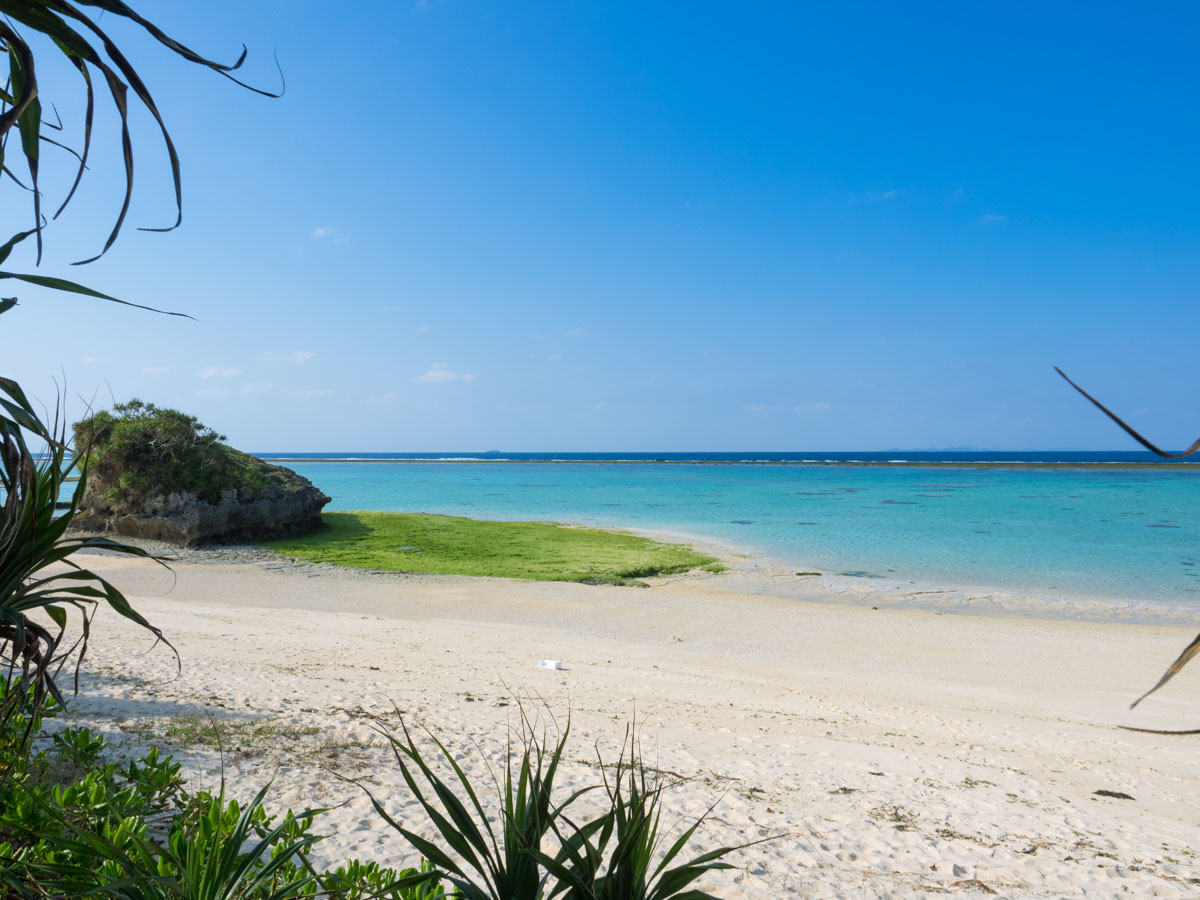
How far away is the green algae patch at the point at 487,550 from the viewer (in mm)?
18516

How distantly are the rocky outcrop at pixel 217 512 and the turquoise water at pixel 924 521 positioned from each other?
1269 centimetres

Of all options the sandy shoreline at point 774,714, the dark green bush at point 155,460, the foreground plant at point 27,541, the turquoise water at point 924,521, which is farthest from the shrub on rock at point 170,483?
the foreground plant at point 27,541

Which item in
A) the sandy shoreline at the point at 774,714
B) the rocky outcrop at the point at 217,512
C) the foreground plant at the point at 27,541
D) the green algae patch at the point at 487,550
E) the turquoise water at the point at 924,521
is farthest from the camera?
the turquoise water at the point at 924,521

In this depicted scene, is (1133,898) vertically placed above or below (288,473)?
below

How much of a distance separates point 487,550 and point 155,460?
30.1ft

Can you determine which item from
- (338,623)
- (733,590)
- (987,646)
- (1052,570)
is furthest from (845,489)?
(338,623)

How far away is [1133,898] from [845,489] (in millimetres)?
54543

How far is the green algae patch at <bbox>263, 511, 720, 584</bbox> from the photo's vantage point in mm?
18516

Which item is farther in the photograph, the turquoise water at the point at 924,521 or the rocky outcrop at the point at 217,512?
the turquoise water at the point at 924,521

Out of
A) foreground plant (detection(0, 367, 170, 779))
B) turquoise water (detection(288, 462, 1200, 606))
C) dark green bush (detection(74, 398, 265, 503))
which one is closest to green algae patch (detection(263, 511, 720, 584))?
dark green bush (detection(74, 398, 265, 503))

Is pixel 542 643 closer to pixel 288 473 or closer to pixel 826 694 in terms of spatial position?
pixel 826 694

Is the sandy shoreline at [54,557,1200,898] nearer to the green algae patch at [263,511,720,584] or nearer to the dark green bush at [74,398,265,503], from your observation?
the green algae patch at [263,511,720,584]

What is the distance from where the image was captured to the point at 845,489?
56.2m

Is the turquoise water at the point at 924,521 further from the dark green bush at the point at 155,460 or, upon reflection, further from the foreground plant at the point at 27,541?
the foreground plant at the point at 27,541
